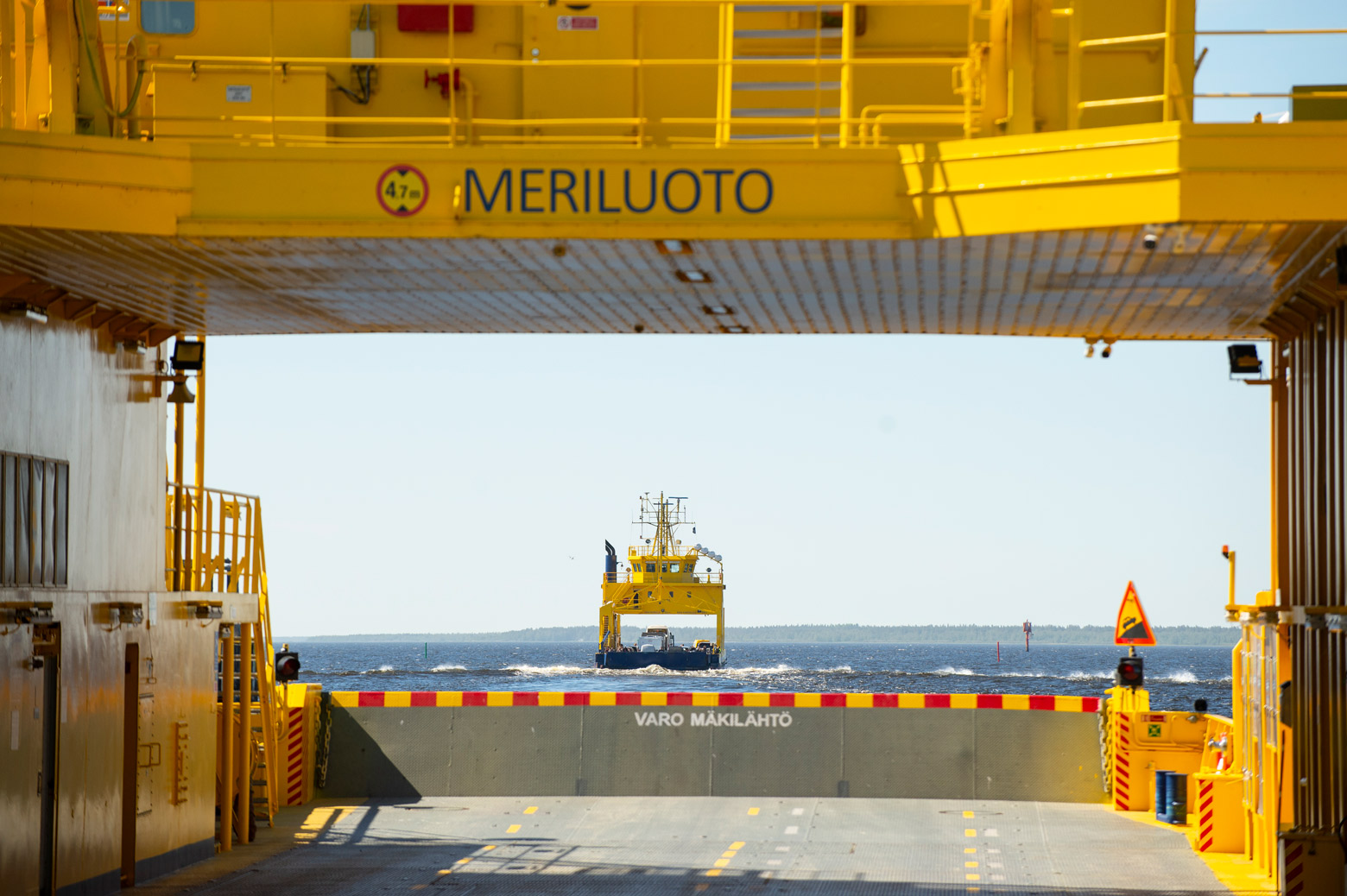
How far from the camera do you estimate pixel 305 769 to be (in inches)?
750

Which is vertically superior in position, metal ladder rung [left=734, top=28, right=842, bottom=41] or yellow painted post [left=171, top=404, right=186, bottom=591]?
metal ladder rung [left=734, top=28, right=842, bottom=41]

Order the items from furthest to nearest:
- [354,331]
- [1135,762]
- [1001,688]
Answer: [1001,688], [1135,762], [354,331]

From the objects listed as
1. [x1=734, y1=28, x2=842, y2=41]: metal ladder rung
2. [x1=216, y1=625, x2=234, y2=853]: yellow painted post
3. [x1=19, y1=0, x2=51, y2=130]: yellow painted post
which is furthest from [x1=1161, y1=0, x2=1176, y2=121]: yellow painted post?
[x1=216, y1=625, x2=234, y2=853]: yellow painted post

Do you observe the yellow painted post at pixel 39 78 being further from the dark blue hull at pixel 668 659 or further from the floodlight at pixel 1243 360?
the dark blue hull at pixel 668 659

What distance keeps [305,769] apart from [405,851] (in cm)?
421

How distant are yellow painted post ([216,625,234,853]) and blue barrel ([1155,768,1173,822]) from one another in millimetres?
10689

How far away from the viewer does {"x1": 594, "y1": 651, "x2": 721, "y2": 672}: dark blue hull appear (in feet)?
338

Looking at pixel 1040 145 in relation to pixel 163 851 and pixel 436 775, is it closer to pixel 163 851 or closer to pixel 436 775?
pixel 163 851

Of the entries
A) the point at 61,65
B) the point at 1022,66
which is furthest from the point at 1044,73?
the point at 61,65

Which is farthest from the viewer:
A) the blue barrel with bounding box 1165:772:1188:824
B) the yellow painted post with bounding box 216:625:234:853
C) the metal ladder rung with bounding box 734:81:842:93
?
the blue barrel with bounding box 1165:772:1188:824

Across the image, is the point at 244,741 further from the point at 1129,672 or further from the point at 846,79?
the point at 1129,672

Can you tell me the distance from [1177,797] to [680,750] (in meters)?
6.38

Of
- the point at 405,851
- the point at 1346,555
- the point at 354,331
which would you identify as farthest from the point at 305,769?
the point at 1346,555

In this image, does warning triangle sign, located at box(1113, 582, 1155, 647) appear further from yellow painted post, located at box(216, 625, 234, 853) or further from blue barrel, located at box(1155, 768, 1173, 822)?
yellow painted post, located at box(216, 625, 234, 853)
